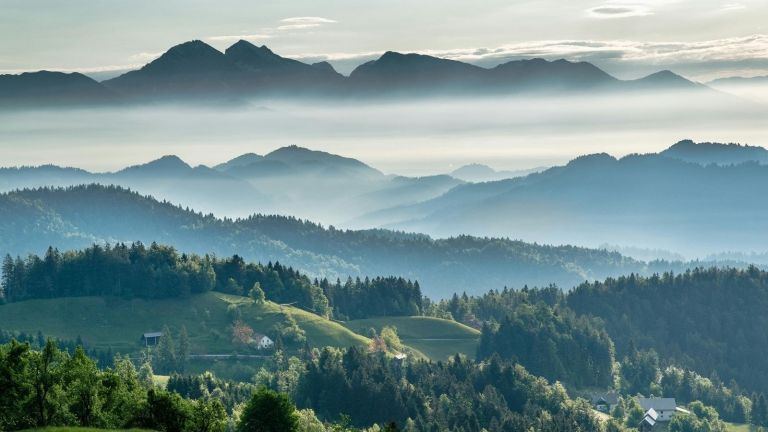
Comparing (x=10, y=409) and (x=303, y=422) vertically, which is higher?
(x=10, y=409)

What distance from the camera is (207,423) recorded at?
108062 millimetres

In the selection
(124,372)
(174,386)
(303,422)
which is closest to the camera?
(124,372)

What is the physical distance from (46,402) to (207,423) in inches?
477

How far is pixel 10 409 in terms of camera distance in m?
104

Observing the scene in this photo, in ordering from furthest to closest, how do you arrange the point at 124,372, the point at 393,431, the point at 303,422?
the point at 303,422
the point at 124,372
the point at 393,431

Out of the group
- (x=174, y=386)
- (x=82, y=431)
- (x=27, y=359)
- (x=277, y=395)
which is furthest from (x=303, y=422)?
(x=82, y=431)

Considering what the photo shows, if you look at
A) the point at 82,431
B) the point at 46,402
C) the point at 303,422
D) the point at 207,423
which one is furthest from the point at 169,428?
the point at 303,422

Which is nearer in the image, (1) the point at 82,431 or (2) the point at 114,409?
(1) the point at 82,431

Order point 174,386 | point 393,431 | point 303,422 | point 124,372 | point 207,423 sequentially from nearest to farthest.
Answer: point 393,431 → point 207,423 → point 124,372 → point 303,422 → point 174,386

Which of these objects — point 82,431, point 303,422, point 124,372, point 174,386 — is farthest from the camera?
point 174,386

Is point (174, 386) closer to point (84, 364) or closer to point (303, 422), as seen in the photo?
point (303, 422)

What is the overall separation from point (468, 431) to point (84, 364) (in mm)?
100047

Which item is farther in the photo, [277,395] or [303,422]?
[303,422]

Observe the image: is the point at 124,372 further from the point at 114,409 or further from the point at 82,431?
the point at 82,431
